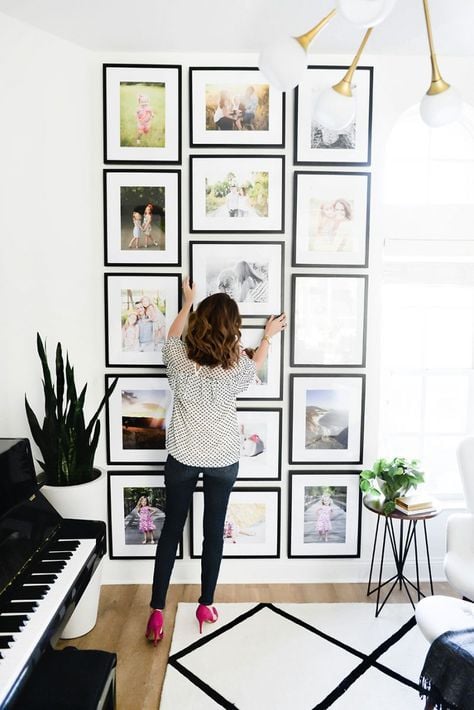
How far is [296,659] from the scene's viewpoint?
2.24 metres

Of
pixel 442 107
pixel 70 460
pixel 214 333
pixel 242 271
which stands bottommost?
pixel 70 460

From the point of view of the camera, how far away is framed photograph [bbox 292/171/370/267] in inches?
106

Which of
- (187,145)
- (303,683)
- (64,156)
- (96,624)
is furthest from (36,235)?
(303,683)

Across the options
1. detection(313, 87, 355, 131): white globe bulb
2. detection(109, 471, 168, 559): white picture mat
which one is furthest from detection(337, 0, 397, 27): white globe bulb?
detection(109, 471, 168, 559): white picture mat

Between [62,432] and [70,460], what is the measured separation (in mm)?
146

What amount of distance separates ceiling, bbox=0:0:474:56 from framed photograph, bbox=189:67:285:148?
0.13m

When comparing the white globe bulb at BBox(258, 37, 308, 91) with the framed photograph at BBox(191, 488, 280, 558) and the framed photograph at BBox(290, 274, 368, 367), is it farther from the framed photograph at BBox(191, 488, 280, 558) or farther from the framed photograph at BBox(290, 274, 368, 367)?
the framed photograph at BBox(191, 488, 280, 558)

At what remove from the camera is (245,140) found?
2650 mm

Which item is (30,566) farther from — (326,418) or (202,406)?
(326,418)

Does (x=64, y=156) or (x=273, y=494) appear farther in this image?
(x=273, y=494)

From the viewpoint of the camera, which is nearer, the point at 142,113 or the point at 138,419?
the point at 142,113

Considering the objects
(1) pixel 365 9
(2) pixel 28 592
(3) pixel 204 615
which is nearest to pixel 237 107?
(1) pixel 365 9

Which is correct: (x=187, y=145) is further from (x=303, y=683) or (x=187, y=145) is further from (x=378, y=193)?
(x=303, y=683)

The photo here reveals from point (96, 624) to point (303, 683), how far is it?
101 centimetres
